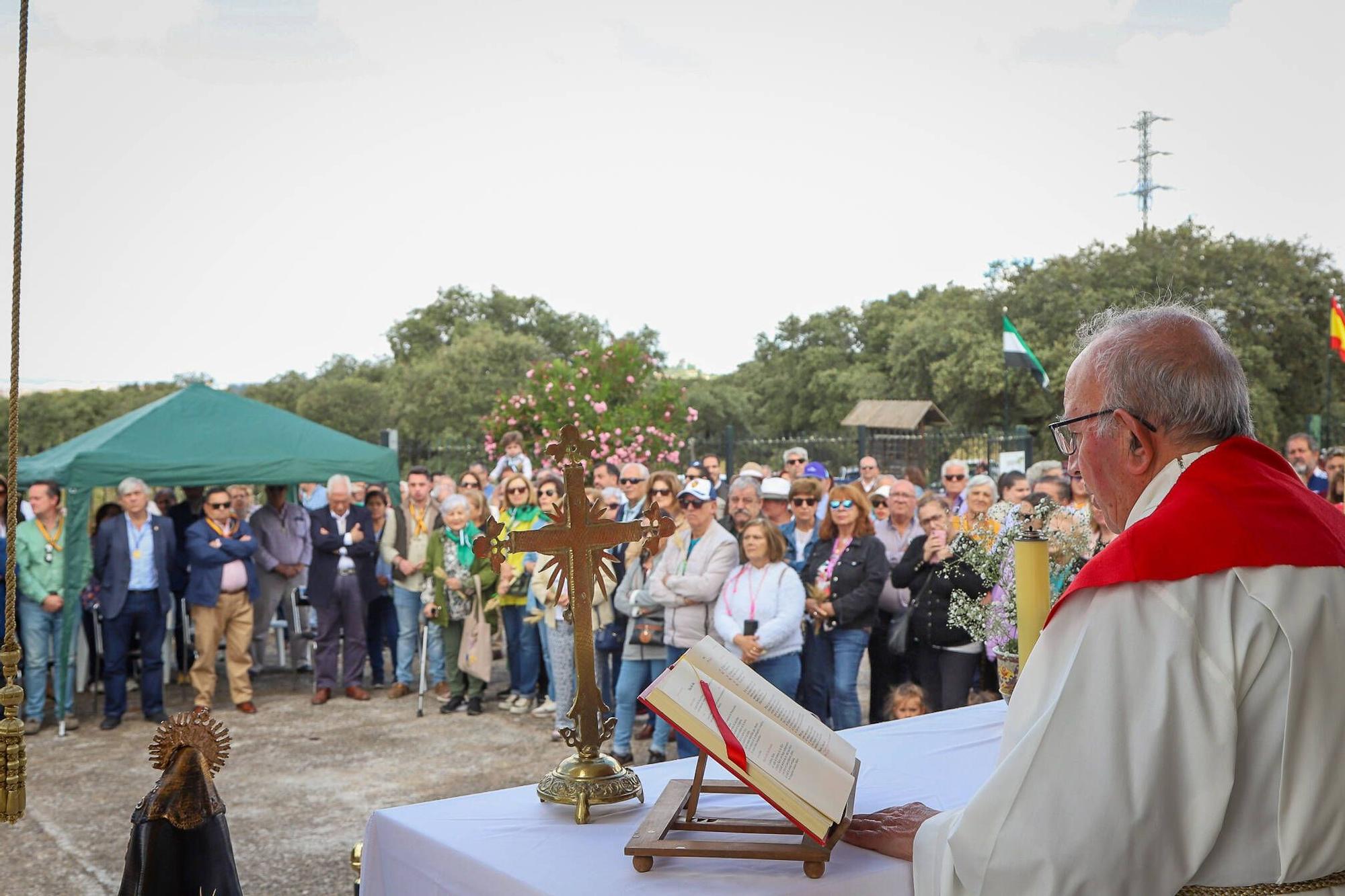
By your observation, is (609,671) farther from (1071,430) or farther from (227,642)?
(1071,430)

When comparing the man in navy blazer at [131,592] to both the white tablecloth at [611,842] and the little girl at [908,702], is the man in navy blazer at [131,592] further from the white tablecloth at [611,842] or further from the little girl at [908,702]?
the white tablecloth at [611,842]

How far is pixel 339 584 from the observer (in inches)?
398

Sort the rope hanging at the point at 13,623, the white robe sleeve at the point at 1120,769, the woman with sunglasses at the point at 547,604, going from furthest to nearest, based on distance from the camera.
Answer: the woman with sunglasses at the point at 547,604 → the rope hanging at the point at 13,623 → the white robe sleeve at the point at 1120,769

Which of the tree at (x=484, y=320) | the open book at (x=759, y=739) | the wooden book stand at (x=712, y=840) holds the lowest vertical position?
the wooden book stand at (x=712, y=840)

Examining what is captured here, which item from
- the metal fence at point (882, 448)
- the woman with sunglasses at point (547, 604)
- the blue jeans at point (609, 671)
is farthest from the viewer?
the metal fence at point (882, 448)

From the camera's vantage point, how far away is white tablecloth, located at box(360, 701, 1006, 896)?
2178 millimetres

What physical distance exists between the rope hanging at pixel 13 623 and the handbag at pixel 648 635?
15.8 feet

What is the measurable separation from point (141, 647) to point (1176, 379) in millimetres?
8890

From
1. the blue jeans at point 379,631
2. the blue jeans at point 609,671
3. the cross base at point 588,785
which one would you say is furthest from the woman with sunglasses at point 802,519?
the cross base at point 588,785

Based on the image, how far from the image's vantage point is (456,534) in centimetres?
952

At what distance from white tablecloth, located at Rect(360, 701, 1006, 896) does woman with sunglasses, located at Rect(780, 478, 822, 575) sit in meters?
4.67

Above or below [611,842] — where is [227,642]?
below


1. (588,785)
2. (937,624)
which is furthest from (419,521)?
(588,785)

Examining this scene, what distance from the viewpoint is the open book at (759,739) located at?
84.4 inches
